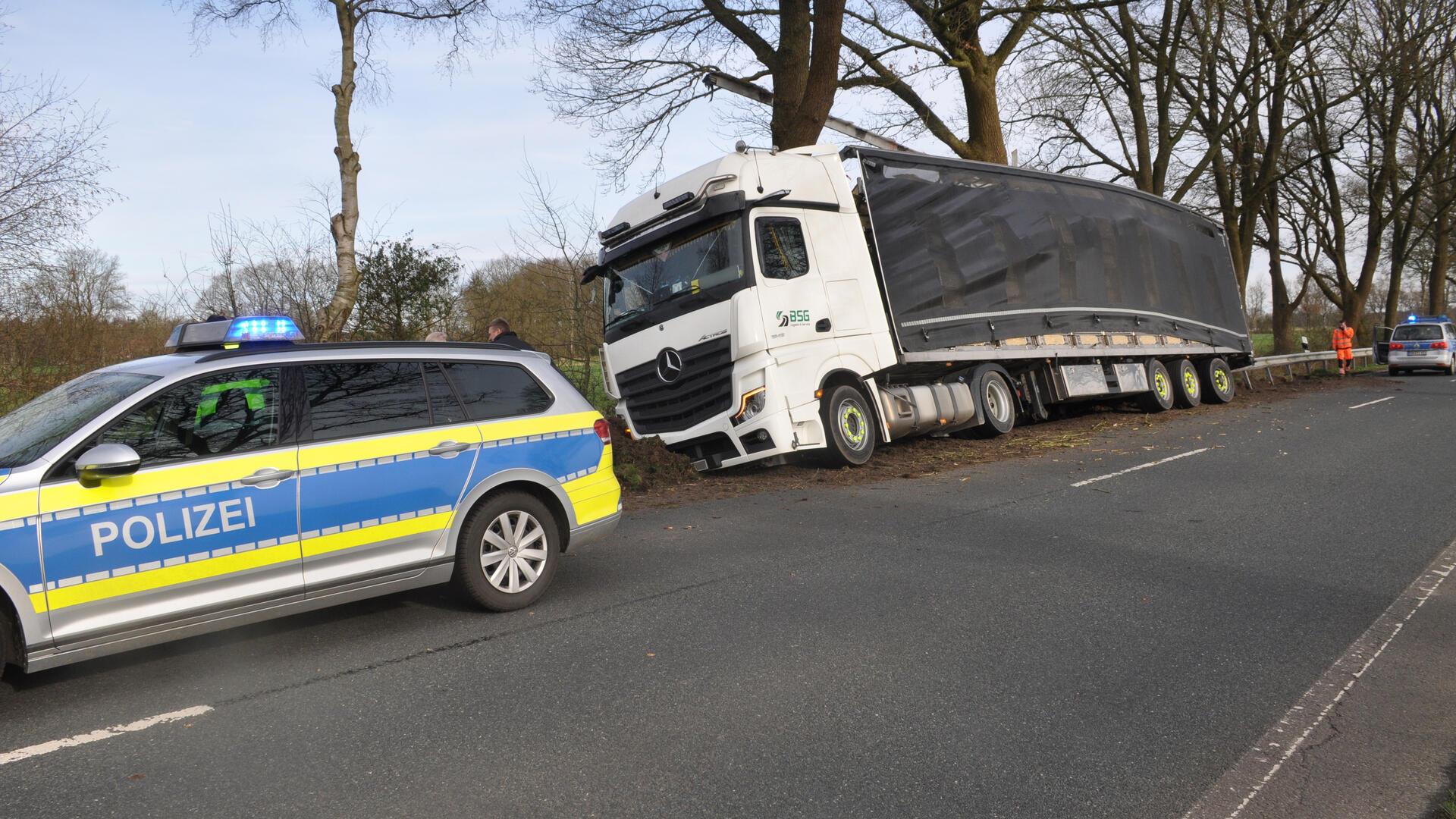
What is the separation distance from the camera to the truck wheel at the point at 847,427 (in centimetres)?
1141

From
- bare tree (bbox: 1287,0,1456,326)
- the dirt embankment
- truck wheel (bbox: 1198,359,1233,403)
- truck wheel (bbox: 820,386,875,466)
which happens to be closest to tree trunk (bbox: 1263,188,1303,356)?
bare tree (bbox: 1287,0,1456,326)

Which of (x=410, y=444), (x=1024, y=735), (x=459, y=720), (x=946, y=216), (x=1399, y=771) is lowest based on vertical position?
(x=1399, y=771)

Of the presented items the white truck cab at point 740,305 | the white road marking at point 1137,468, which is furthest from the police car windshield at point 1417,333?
the white truck cab at point 740,305

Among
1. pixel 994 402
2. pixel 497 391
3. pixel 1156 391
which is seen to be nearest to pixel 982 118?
pixel 1156 391

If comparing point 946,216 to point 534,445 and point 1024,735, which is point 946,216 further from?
point 1024,735

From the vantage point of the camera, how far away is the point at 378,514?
17.5 ft

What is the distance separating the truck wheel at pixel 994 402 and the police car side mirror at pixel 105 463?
11257mm

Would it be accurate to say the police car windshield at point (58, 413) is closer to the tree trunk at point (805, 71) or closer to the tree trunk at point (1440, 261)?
the tree trunk at point (805, 71)

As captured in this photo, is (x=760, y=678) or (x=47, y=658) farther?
(x=760, y=678)

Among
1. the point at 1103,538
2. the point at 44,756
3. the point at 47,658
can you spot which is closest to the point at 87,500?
the point at 47,658

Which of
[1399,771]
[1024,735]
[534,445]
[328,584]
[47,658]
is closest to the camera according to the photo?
[1399,771]

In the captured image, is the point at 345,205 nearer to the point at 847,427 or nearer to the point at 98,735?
the point at 847,427

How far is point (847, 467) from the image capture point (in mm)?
11891

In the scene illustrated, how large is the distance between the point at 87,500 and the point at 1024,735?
4.06 m
